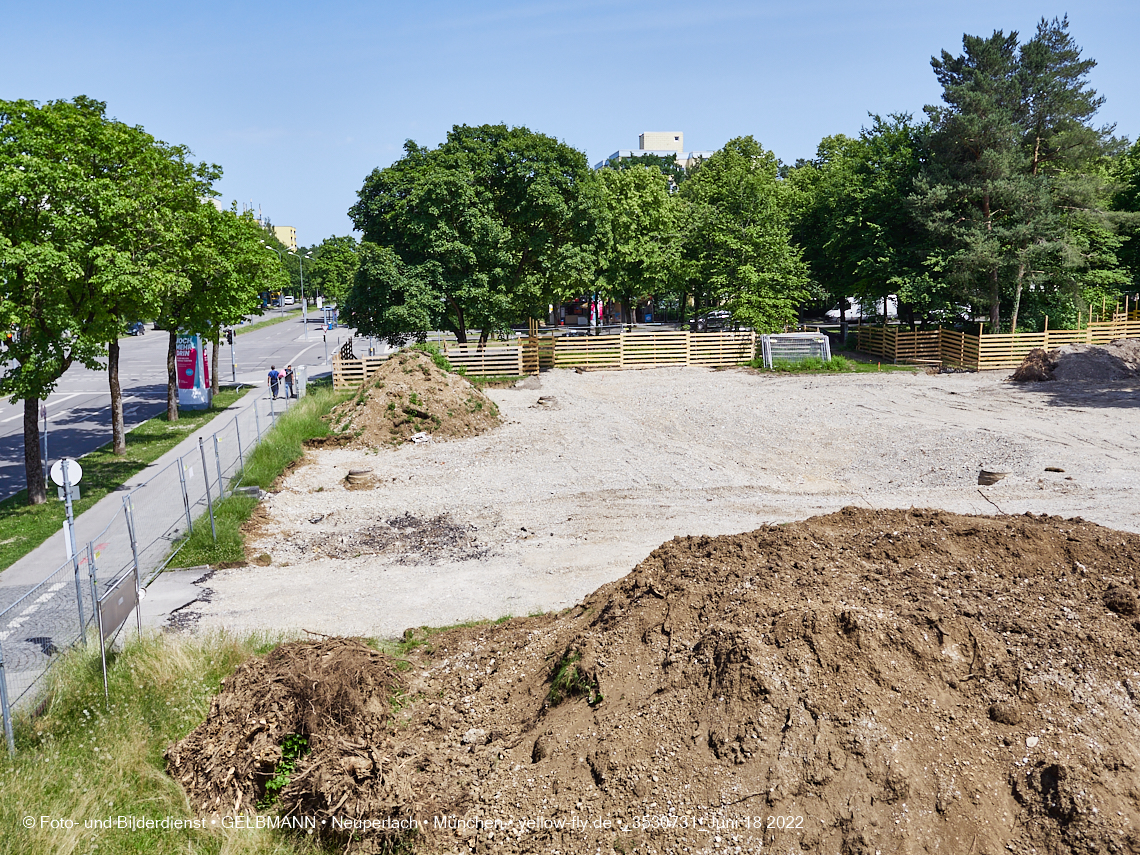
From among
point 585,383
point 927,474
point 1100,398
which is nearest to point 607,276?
point 585,383

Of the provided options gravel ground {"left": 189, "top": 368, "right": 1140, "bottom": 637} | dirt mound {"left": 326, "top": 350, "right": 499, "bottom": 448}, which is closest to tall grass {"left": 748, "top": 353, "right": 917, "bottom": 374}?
gravel ground {"left": 189, "top": 368, "right": 1140, "bottom": 637}

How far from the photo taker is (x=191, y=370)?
3067 cm

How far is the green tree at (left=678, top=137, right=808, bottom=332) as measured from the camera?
4284cm

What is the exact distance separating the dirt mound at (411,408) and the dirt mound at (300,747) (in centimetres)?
1576

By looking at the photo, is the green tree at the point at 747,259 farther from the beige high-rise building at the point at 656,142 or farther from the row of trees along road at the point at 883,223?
the beige high-rise building at the point at 656,142

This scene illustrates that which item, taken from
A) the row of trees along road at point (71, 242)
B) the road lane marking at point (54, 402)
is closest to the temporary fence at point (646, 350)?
the road lane marking at point (54, 402)

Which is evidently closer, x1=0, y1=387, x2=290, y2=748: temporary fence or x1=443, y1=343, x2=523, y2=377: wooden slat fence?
x1=0, y1=387, x2=290, y2=748: temporary fence

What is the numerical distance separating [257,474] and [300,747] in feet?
41.7

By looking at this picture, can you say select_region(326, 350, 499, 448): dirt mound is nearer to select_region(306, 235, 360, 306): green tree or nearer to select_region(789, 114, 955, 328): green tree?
select_region(789, 114, 955, 328): green tree

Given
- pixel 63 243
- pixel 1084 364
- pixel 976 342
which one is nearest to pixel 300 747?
pixel 63 243

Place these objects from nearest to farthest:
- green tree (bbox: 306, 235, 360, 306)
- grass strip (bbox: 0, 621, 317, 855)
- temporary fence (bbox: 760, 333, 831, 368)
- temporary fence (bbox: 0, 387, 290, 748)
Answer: grass strip (bbox: 0, 621, 317, 855)
temporary fence (bbox: 0, 387, 290, 748)
temporary fence (bbox: 760, 333, 831, 368)
green tree (bbox: 306, 235, 360, 306)

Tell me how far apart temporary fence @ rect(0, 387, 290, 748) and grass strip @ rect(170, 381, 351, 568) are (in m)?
0.23

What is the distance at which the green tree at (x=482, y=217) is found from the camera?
1400 inches

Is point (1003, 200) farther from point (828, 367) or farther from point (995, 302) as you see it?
point (828, 367)
